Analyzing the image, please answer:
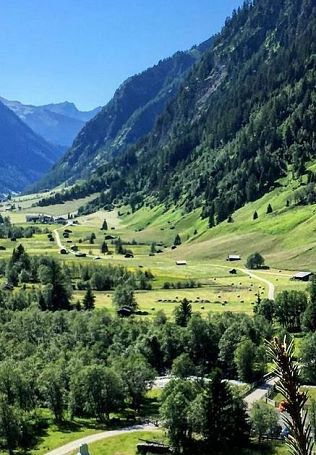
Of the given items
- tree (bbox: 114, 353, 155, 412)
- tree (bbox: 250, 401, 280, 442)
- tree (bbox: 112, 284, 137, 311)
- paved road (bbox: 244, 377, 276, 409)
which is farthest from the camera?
tree (bbox: 112, 284, 137, 311)

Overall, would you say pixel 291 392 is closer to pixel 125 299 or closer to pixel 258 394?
pixel 258 394

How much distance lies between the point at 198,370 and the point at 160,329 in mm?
17826

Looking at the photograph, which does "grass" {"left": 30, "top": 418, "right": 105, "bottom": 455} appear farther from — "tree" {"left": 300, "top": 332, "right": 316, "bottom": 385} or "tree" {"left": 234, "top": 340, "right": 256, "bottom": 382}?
"tree" {"left": 300, "top": 332, "right": 316, "bottom": 385}

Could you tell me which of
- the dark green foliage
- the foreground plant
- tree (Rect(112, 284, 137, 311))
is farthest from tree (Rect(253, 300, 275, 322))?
the foreground plant

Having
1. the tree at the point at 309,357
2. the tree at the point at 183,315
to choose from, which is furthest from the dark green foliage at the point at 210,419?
the tree at the point at 183,315

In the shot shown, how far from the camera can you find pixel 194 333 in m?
144

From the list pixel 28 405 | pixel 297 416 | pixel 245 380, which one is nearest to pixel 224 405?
pixel 245 380

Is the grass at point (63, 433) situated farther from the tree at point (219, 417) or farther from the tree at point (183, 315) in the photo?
the tree at point (183, 315)

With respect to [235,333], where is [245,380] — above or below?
below

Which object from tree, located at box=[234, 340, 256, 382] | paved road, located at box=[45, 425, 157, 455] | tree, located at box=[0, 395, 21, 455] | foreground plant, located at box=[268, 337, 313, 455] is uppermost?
foreground plant, located at box=[268, 337, 313, 455]

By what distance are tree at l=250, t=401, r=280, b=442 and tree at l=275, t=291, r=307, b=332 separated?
2653 inches

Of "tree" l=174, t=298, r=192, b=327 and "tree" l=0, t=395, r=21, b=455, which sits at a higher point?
"tree" l=174, t=298, r=192, b=327

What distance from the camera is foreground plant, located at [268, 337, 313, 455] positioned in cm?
684

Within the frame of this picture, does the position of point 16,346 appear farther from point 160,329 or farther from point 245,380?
point 245,380
